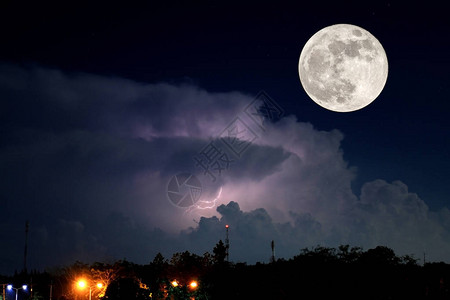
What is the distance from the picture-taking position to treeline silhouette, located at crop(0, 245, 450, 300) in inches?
907

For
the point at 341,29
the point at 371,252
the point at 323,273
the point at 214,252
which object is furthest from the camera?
the point at 214,252

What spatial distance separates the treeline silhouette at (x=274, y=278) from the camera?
23.0 meters

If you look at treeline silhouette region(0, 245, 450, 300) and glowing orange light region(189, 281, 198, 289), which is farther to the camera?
glowing orange light region(189, 281, 198, 289)

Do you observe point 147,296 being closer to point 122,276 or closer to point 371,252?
point 122,276

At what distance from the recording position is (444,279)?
2205 centimetres

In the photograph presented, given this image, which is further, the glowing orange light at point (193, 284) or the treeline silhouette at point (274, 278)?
the glowing orange light at point (193, 284)

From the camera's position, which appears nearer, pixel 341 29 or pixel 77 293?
pixel 341 29

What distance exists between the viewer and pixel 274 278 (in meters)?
28.5

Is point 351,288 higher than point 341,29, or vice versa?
point 341,29

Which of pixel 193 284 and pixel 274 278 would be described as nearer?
pixel 274 278

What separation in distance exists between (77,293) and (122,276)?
6.07 m

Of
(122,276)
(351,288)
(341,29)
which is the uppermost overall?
(341,29)

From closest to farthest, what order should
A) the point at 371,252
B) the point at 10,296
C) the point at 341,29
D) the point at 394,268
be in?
the point at 341,29
the point at 394,268
the point at 371,252
the point at 10,296

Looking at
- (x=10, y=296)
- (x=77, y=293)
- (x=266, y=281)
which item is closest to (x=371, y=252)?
(x=266, y=281)
